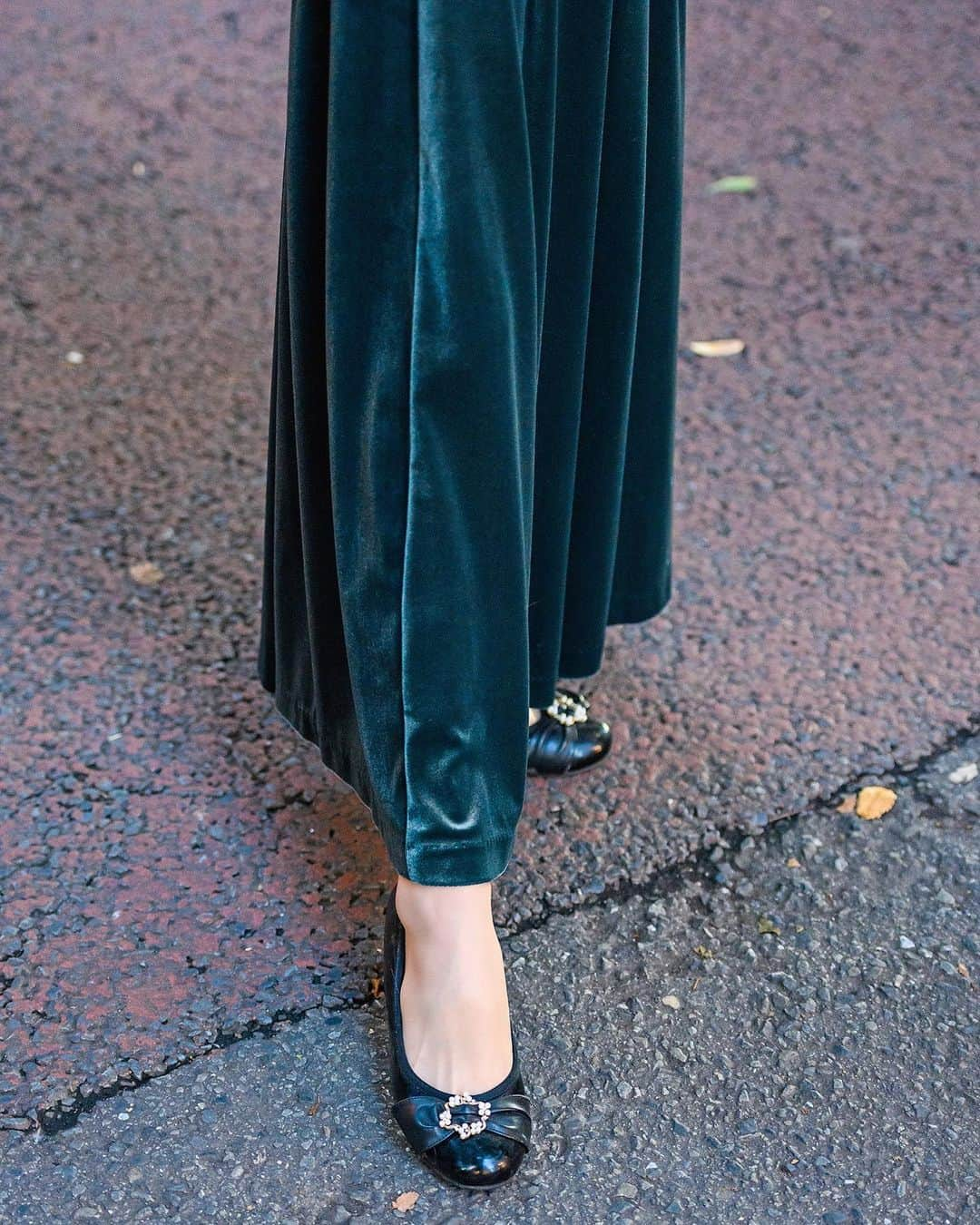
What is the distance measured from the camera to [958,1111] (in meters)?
1.57

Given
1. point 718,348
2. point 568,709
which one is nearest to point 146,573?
point 568,709

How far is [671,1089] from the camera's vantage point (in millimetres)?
1587

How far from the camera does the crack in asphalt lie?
1.54 metres

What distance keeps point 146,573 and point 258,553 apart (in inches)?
7.7

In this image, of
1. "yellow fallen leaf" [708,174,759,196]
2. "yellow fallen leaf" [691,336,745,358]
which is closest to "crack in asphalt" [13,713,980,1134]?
"yellow fallen leaf" [691,336,745,358]

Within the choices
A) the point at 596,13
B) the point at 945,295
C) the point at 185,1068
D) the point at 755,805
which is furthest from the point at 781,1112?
the point at 945,295

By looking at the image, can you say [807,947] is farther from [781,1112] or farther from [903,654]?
[903,654]

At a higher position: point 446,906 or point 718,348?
point 446,906

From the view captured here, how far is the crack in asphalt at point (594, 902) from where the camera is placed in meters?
1.54

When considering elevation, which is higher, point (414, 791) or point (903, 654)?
point (414, 791)

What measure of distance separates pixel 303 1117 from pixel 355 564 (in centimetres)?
63

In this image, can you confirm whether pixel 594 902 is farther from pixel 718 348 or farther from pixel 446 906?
pixel 718 348

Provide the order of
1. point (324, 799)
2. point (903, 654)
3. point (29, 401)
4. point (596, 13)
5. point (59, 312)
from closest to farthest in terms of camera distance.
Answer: point (596, 13)
point (324, 799)
point (903, 654)
point (29, 401)
point (59, 312)

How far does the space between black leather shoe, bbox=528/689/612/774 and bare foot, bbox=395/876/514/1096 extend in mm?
508
